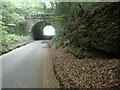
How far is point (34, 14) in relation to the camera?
39.9m

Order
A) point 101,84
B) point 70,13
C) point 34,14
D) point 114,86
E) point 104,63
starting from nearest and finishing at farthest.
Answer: point 114,86 → point 101,84 → point 104,63 → point 70,13 → point 34,14

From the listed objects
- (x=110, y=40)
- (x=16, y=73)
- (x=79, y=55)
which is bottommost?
(x=16, y=73)

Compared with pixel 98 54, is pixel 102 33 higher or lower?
higher

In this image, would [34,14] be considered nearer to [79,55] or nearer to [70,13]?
[70,13]

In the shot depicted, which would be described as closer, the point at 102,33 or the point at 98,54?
the point at 102,33

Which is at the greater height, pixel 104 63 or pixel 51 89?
pixel 104 63

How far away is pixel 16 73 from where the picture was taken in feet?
35.8

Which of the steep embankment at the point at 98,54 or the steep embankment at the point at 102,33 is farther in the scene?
the steep embankment at the point at 102,33

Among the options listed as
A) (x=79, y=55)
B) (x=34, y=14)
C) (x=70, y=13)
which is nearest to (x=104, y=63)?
(x=79, y=55)

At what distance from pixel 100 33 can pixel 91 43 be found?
81 centimetres

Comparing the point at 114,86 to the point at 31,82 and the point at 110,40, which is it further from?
the point at 31,82

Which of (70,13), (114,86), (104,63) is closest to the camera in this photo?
(114,86)

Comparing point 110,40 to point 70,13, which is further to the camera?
point 70,13

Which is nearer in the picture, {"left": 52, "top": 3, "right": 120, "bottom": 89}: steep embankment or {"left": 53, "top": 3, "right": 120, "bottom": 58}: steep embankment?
{"left": 52, "top": 3, "right": 120, "bottom": 89}: steep embankment
